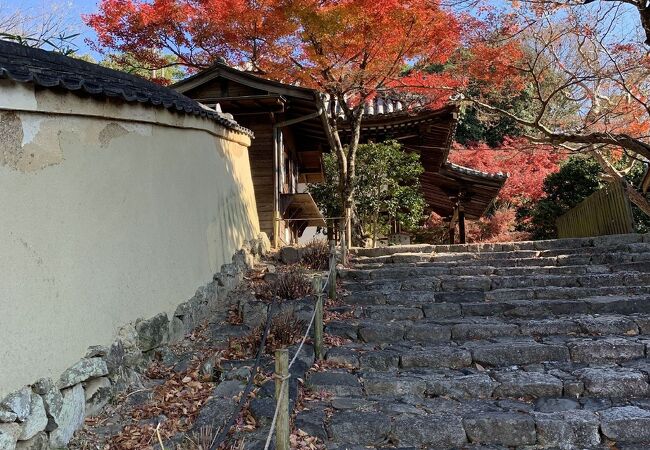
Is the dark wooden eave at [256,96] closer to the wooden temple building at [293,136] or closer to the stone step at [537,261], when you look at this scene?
the wooden temple building at [293,136]

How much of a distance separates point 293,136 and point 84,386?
11419 millimetres

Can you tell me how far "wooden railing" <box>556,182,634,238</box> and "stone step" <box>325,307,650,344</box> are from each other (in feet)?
14.0

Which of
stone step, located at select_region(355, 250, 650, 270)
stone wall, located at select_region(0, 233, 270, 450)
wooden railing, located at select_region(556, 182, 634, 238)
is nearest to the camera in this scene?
stone wall, located at select_region(0, 233, 270, 450)

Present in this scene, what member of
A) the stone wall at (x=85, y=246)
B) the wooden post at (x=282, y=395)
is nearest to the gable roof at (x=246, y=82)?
the stone wall at (x=85, y=246)

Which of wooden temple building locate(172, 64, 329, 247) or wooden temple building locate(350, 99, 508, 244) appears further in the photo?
wooden temple building locate(350, 99, 508, 244)

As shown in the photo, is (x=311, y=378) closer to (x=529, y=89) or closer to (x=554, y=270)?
(x=554, y=270)

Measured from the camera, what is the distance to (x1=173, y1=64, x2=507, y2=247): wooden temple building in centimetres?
1092

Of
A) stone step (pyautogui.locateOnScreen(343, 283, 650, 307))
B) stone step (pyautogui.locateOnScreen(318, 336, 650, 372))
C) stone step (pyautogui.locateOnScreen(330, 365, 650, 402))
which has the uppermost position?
stone step (pyautogui.locateOnScreen(343, 283, 650, 307))

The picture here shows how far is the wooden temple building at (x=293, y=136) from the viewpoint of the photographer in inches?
430

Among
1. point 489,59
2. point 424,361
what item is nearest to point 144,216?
point 424,361

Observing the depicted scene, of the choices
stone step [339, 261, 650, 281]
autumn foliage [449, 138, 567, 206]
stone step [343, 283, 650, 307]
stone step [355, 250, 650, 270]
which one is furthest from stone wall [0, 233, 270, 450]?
autumn foliage [449, 138, 567, 206]

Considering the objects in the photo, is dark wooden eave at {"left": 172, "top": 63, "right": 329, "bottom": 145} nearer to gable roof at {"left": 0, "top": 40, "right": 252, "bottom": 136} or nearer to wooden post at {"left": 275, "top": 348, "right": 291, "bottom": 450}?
gable roof at {"left": 0, "top": 40, "right": 252, "bottom": 136}

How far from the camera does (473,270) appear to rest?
849cm

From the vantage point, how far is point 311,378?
5.12 m
